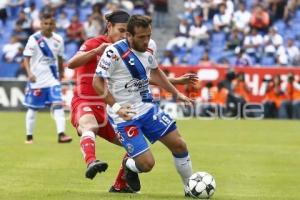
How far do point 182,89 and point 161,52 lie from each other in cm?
450

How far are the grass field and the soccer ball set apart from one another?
239mm

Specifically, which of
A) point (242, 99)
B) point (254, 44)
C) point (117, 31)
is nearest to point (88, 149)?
point (117, 31)

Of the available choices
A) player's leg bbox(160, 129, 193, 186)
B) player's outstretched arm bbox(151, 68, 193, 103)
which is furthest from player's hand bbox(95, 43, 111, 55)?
player's leg bbox(160, 129, 193, 186)

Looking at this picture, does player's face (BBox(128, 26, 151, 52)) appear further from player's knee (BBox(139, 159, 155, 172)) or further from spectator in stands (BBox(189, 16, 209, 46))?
spectator in stands (BBox(189, 16, 209, 46))

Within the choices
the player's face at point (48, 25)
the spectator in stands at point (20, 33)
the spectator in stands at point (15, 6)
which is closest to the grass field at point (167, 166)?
the player's face at point (48, 25)

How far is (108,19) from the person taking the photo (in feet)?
35.7

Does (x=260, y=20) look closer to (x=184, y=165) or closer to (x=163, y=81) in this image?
(x=163, y=81)

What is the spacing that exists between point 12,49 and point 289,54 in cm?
1021

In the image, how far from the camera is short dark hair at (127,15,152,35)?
10.0 m

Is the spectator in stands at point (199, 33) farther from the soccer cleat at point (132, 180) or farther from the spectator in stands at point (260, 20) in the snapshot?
the soccer cleat at point (132, 180)

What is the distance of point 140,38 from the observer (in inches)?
398

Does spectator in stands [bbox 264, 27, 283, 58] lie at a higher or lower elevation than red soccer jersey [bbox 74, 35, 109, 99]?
lower

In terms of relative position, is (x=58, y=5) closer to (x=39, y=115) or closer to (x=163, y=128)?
(x=39, y=115)

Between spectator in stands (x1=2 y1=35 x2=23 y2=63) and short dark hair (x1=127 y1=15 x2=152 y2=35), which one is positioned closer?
short dark hair (x1=127 y1=15 x2=152 y2=35)
